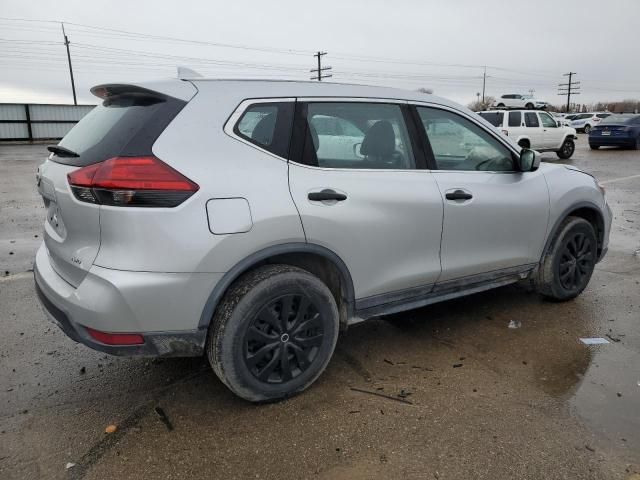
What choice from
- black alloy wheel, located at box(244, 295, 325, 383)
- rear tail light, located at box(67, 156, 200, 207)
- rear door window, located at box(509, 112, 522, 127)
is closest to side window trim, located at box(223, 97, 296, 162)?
rear tail light, located at box(67, 156, 200, 207)

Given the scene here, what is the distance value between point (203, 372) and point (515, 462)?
1.89m

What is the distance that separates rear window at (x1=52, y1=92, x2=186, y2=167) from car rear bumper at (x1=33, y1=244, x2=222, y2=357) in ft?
1.91

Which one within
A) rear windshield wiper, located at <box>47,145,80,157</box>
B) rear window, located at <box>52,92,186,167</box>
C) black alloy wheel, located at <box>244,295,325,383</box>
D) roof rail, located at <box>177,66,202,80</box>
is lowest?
black alloy wheel, located at <box>244,295,325,383</box>

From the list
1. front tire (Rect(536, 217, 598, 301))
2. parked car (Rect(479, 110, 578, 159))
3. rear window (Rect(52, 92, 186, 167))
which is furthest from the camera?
parked car (Rect(479, 110, 578, 159))

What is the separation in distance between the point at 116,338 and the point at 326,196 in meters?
1.30

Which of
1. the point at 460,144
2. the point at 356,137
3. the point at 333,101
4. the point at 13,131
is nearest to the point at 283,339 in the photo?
the point at 356,137

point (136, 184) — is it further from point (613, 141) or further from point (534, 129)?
point (613, 141)

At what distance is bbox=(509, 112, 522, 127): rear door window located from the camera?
59.9ft

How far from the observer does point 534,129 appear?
1862 cm

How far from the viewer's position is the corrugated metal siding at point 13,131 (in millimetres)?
26062

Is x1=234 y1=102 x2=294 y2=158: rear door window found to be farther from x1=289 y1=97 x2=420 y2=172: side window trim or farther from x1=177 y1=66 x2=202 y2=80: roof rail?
x1=177 y1=66 x2=202 y2=80: roof rail

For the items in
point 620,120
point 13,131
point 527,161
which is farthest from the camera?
point 13,131

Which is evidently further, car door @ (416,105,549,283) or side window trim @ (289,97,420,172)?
car door @ (416,105,549,283)

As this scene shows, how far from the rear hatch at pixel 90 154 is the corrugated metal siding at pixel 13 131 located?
1076 inches
